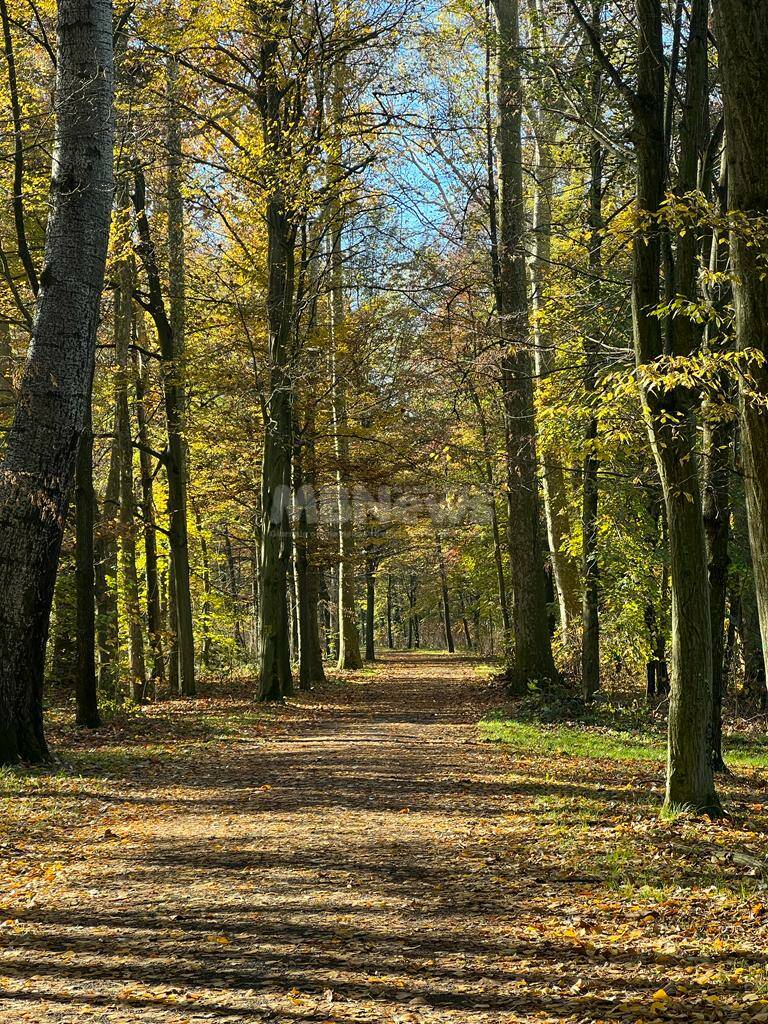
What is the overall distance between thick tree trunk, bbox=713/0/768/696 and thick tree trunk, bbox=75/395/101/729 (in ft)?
32.5

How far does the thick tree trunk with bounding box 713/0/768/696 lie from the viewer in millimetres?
4742

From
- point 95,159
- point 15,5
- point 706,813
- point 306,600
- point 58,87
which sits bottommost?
point 706,813

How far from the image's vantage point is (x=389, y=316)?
59.4 feet

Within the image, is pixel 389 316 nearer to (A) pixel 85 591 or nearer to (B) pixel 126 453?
(B) pixel 126 453

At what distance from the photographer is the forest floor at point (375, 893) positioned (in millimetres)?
4102

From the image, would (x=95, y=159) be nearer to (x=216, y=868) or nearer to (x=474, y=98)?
(x=216, y=868)

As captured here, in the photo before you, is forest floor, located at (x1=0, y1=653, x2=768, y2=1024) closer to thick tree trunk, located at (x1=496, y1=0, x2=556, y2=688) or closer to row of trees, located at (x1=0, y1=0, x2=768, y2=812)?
row of trees, located at (x1=0, y1=0, x2=768, y2=812)

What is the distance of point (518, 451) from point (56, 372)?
841cm

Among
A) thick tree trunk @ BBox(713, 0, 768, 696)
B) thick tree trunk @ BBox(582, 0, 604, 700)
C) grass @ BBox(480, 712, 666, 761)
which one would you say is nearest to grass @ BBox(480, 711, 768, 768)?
grass @ BBox(480, 712, 666, 761)

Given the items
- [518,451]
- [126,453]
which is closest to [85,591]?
[126,453]

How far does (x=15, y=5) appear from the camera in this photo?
1313cm

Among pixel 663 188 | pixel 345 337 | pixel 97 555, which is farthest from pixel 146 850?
pixel 97 555

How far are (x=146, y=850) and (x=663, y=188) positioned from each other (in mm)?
6605

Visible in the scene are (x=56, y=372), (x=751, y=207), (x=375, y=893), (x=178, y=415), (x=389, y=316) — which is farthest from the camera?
(x=389, y=316)
